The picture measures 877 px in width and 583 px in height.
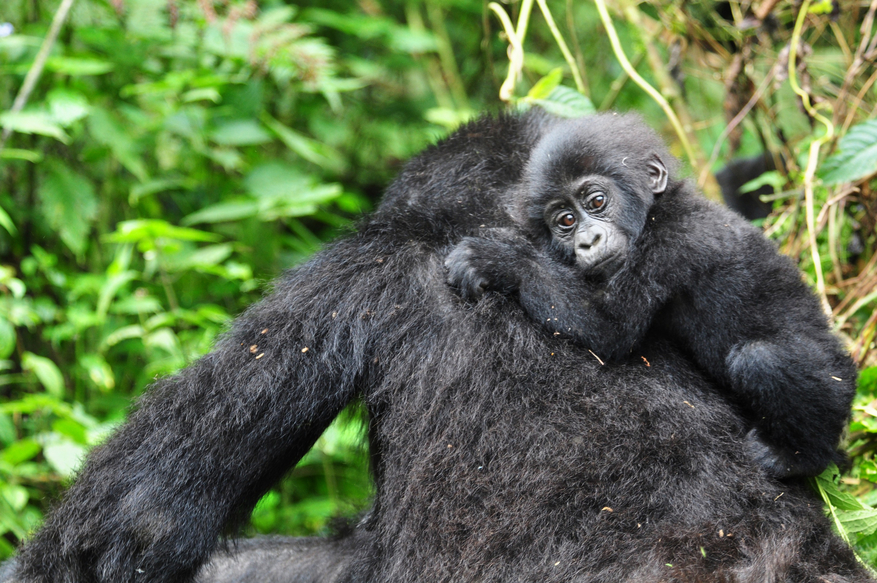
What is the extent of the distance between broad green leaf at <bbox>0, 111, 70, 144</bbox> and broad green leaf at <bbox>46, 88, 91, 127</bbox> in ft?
0.12

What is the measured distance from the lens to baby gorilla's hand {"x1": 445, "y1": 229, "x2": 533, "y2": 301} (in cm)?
188

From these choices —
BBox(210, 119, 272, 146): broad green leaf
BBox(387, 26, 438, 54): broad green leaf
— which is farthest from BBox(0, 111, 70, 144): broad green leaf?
BBox(387, 26, 438, 54): broad green leaf

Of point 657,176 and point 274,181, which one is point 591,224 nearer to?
point 657,176

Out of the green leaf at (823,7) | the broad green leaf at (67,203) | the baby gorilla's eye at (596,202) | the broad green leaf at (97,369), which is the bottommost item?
the broad green leaf at (97,369)

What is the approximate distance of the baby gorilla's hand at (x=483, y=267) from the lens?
1880 millimetres

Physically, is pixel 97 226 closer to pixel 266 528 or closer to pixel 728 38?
pixel 266 528

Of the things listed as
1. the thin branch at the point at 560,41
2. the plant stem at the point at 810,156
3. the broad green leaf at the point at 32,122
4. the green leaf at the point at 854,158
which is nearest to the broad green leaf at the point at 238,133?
the broad green leaf at the point at 32,122

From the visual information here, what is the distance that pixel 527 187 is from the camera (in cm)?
212

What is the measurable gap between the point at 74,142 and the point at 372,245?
2739 mm

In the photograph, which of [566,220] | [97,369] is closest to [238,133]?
[97,369]

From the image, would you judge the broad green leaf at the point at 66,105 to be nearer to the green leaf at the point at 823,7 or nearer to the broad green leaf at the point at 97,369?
the broad green leaf at the point at 97,369

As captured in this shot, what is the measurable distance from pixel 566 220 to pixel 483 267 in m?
0.36

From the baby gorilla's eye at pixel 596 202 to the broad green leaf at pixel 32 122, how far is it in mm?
2156

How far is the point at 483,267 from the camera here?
1.88 m
